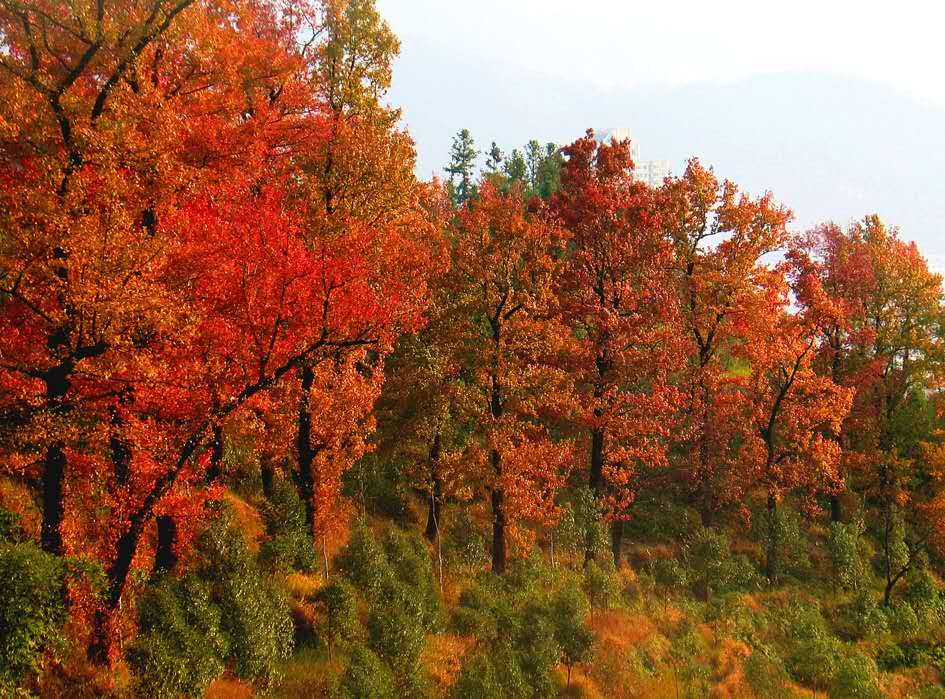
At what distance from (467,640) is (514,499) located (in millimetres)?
5337

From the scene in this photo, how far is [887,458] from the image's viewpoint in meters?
35.1

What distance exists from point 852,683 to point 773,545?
30.1 feet

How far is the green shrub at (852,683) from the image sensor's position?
21719mm

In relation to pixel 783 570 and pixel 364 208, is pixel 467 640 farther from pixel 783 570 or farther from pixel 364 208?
pixel 783 570

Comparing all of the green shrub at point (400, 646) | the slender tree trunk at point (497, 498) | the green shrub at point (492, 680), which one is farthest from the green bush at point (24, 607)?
the slender tree trunk at point (497, 498)

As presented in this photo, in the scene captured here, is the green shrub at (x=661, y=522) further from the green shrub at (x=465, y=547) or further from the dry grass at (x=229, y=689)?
the dry grass at (x=229, y=689)

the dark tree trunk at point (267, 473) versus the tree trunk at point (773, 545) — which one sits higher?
the dark tree trunk at point (267, 473)

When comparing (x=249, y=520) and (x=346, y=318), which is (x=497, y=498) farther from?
(x=346, y=318)

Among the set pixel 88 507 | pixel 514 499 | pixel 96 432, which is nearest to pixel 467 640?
pixel 514 499

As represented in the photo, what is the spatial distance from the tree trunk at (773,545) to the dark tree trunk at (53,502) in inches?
1190

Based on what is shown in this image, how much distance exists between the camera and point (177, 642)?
43.3 ft

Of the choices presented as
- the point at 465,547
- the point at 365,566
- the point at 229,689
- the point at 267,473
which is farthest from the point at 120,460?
the point at 465,547

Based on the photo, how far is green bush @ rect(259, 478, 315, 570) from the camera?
59.9ft

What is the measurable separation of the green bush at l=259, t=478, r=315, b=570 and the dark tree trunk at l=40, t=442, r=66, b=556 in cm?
638
